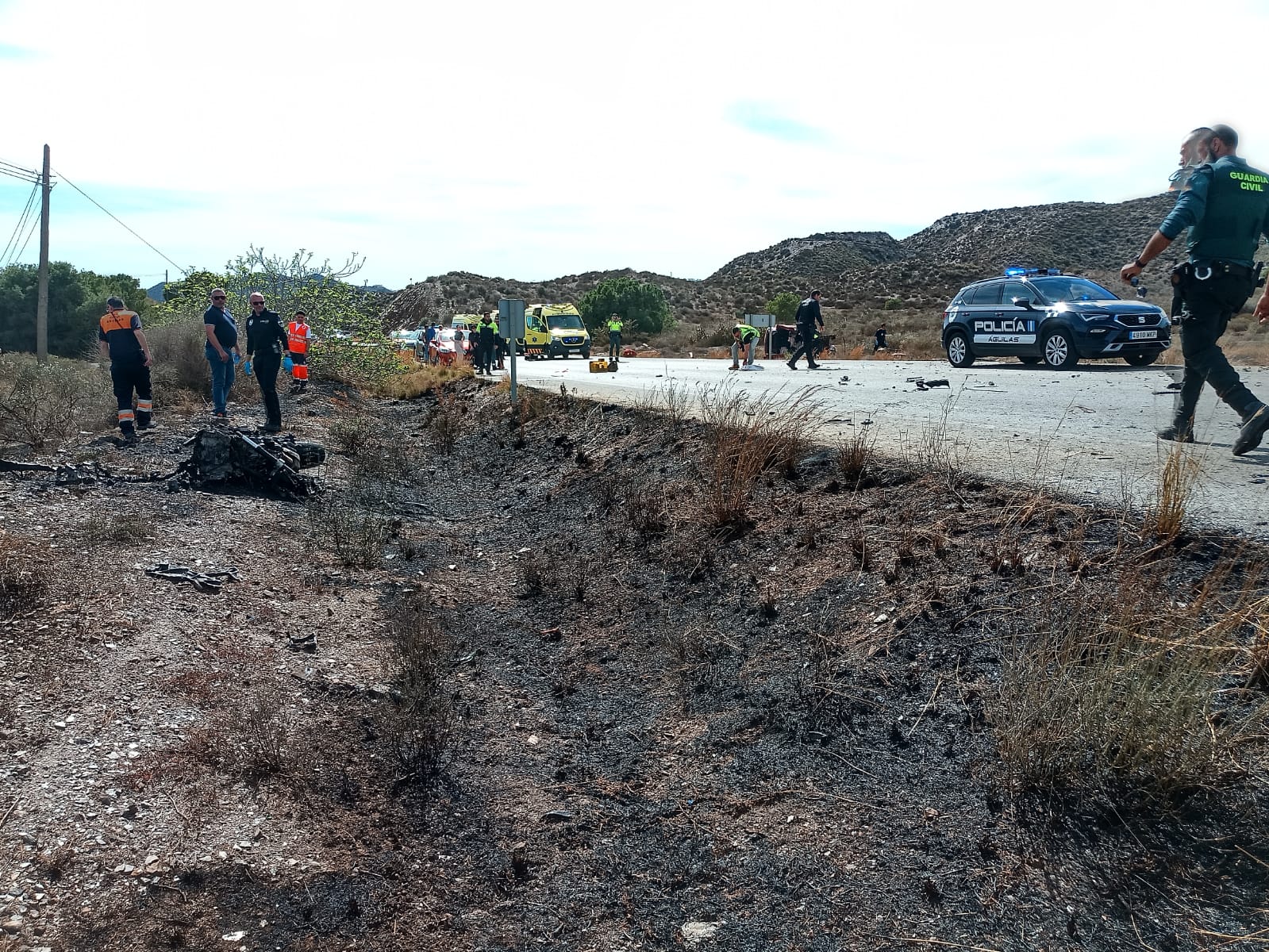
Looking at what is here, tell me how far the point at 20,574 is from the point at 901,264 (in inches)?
2946

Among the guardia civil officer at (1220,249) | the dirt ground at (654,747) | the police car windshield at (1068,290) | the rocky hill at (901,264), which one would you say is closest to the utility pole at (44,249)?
the dirt ground at (654,747)

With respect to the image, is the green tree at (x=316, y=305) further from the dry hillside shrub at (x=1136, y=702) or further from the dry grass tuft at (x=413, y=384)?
the dry hillside shrub at (x=1136, y=702)

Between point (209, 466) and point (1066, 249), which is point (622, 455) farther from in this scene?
point (1066, 249)

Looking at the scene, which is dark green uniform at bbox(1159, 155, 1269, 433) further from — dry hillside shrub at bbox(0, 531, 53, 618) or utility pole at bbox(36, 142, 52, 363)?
utility pole at bbox(36, 142, 52, 363)

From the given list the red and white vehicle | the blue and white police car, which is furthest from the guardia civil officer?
the red and white vehicle

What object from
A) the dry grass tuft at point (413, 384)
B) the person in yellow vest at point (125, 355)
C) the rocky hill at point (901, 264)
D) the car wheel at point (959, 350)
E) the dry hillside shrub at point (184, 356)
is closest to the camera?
the person in yellow vest at point (125, 355)

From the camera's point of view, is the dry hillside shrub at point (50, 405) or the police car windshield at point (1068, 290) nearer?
the dry hillside shrub at point (50, 405)

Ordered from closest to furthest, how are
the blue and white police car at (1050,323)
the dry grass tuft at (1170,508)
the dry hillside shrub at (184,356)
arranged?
1. the dry grass tuft at (1170,508)
2. the blue and white police car at (1050,323)
3. the dry hillside shrub at (184,356)

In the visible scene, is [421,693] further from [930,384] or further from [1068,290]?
[1068,290]

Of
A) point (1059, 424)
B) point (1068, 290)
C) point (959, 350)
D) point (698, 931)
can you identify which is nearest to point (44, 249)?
point (959, 350)

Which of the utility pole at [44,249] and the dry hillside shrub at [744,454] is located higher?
the utility pole at [44,249]

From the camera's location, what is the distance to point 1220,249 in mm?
6031

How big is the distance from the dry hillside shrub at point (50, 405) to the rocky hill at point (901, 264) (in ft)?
153

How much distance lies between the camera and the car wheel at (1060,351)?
54.6 feet
